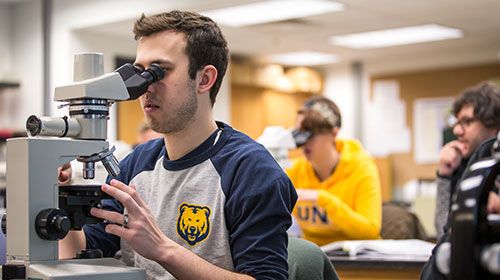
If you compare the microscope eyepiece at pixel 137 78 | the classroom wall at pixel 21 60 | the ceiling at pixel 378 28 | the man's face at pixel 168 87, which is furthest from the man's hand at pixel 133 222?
the classroom wall at pixel 21 60

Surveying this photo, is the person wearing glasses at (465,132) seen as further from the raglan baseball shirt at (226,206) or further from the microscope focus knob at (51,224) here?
the microscope focus knob at (51,224)

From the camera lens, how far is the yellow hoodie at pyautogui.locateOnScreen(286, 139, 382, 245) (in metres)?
3.01

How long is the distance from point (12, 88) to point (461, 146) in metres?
3.86

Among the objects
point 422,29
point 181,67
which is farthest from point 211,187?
point 422,29

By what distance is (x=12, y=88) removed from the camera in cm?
584

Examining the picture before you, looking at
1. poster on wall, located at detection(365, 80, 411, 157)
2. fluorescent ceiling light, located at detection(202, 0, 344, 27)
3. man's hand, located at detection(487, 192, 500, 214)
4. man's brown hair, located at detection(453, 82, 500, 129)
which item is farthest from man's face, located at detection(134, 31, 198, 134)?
poster on wall, located at detection(365, 80, 411, 157)

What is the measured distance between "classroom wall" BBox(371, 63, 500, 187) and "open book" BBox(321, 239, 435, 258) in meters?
4.67

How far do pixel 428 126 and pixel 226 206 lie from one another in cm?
605

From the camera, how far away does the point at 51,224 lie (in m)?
1.28

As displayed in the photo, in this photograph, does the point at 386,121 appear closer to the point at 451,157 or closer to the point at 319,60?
the point at 319,60

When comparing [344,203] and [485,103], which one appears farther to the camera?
[344,203]

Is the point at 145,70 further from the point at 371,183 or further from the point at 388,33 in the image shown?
the point at 388,33

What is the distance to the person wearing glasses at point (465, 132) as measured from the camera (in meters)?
2.92

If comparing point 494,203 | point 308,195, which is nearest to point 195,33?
point 494,203
